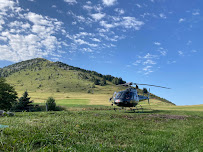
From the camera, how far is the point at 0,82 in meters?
38.9

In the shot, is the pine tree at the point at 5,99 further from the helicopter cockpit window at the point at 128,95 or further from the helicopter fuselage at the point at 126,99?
the helicopter cockpit window at the point at 128,95

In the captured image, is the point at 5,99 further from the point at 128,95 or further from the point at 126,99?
the point at 128,95

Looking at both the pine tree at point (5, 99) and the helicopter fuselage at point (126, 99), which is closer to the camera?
the helicopter fuselage at point (126, 99)

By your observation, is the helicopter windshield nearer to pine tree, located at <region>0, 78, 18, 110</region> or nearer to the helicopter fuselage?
the helicopter fuselage

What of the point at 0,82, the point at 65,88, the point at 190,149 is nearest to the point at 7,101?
the point at 0,82

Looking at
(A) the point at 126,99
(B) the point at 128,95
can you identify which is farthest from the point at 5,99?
(B) the point at 128,95

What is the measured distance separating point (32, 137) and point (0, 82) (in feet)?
137

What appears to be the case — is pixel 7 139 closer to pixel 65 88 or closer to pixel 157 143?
pixel 157 143

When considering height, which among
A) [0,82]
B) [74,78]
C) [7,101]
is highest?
[74,78]

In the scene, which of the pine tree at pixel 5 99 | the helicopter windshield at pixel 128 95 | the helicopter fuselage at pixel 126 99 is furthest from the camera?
the pine tree at pixel 5 99

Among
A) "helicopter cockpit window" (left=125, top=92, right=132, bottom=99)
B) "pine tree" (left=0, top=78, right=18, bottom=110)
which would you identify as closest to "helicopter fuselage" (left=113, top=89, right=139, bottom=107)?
"helicopter cockpit window" (left=125, top=92, right=132, bottom=99)

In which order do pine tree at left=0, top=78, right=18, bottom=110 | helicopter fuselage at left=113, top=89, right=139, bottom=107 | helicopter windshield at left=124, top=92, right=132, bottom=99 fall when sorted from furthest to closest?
pine tree at left=0, top=78, right=18, bottom=110, helicopter windshield at left=124, top=92, right=132, bottom=99, helicopter fuselage at left=113, top=89, right=139, bottom=107

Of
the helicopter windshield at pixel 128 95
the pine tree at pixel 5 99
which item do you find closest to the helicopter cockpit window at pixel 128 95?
the helicopter windshield at pixel 128 95

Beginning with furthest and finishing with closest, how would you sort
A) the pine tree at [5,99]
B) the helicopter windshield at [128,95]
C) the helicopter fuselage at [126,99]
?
1. the pine tree at [5,99]
2. the helicopter windshield at [128,95]
3. the helicopter fuselage at [126,99]
